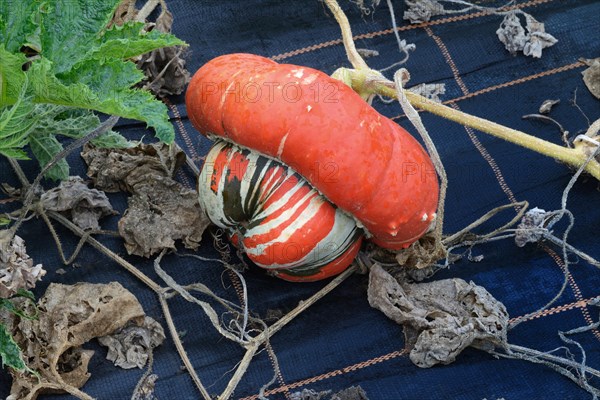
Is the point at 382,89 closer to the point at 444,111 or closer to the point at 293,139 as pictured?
the point at 444,111

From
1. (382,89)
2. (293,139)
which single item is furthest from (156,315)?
(382,89)

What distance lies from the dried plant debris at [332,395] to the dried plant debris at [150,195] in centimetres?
45

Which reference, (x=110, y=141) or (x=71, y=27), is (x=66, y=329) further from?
(x=71, y=27)

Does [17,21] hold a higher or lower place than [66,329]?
higher

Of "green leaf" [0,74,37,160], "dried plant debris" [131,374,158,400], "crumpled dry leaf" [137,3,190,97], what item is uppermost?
"green leaf" [0,74,37,160]

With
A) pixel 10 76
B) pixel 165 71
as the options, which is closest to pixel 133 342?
pixel 10 76

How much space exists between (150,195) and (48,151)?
10.2 inches

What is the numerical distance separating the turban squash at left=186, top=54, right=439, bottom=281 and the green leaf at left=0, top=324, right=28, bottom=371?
0.52 metres

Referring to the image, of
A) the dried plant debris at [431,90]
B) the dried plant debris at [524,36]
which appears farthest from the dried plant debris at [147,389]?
the dried plant debris at [524,36]

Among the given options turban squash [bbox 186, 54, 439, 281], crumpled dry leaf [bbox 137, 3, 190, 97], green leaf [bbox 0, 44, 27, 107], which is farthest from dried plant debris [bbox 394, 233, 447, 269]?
green leaf [bbox 0, 44, 27, 107]

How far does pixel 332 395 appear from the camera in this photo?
1.98 meters

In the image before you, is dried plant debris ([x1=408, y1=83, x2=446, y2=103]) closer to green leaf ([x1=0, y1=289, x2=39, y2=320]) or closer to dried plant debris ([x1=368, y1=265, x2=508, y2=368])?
dried plant debris ([x1=368, y1=265, x2=508, y2=368])

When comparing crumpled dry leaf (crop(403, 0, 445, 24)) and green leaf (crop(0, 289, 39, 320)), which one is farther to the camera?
crumpled dry leaf (crop(403, 0, 445, 24))

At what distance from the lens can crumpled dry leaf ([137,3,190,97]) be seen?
8.10 ft
